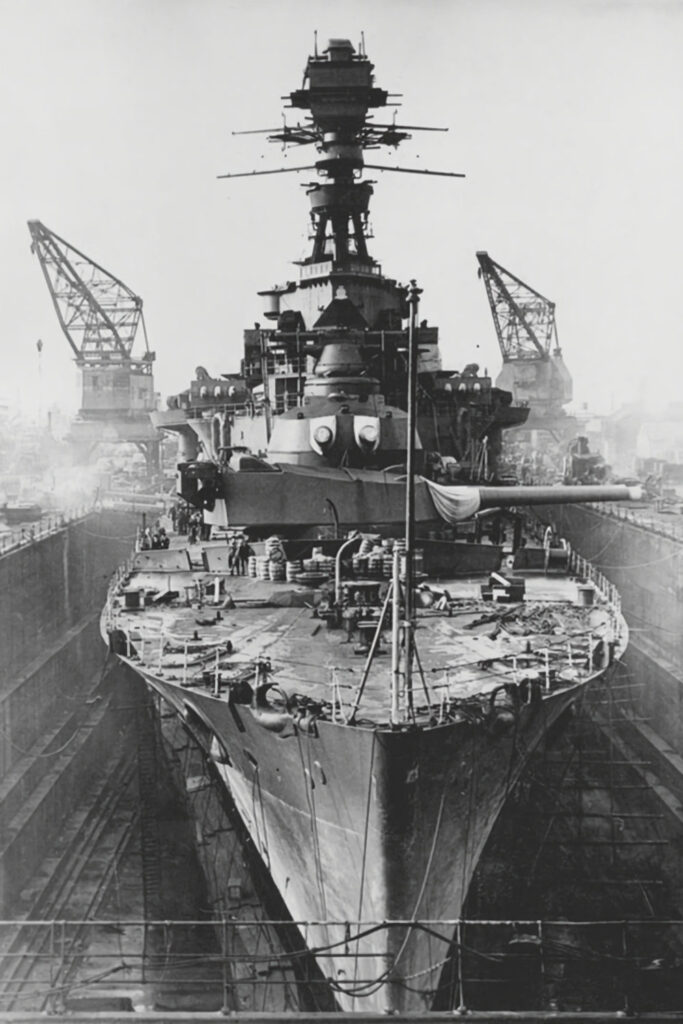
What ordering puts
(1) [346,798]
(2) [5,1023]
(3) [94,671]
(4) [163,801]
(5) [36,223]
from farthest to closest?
(5) [36,223] < (3) [94,671] < (4) [163,801] < (1) [346,798] < (2) [5,1023]

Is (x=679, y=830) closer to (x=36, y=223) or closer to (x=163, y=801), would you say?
(x=163, y=801)

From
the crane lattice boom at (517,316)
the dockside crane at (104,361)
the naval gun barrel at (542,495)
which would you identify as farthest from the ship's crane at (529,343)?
the naval gun barrel at (542,495)

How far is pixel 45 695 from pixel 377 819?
13.5m

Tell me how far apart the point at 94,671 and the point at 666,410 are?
46.1 m

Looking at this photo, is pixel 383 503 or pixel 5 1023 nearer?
pixel 5 1023

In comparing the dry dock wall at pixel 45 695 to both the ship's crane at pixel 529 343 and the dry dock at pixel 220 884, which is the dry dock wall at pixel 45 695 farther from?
the ship's crane at pixel 529 343

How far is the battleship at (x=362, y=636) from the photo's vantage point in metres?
8.23

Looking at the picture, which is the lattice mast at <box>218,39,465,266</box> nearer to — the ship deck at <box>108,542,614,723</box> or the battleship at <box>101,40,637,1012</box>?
the battleship at <box>101,40,637,1012</box>

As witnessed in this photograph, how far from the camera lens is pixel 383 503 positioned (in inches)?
578

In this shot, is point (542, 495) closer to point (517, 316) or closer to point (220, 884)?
point (220, 884)

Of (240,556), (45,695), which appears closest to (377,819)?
(240,556)

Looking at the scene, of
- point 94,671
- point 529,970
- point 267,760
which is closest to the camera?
point 267,760

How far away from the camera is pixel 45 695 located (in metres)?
19.8

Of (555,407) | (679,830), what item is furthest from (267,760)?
(555,407)
